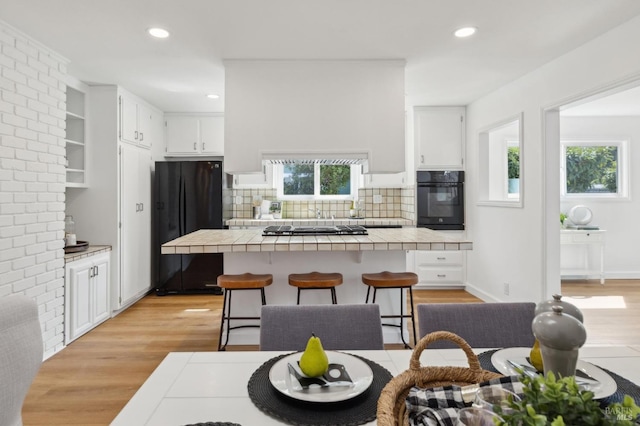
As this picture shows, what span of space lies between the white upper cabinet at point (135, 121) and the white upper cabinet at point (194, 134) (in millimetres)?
317

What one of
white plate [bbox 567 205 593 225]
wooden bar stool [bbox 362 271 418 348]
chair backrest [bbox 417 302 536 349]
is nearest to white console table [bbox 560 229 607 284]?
white plate [bbox 567 205 593 225]

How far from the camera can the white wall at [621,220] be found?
5.50 meters

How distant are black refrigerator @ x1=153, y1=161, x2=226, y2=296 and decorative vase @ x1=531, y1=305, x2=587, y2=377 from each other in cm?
434

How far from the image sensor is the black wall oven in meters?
4.85

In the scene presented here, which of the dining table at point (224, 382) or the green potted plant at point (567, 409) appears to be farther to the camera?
the dining table at point (224, 382)

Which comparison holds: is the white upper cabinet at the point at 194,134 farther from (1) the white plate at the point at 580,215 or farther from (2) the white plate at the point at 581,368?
(1) the white plate at the point at 580,215

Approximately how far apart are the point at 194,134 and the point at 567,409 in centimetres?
→ 531

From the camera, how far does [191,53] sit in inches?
122

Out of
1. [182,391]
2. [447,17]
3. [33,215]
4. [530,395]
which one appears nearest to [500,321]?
[530,395]

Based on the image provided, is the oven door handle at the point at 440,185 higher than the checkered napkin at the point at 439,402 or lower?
higher

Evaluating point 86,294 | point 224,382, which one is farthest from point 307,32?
point 86,294

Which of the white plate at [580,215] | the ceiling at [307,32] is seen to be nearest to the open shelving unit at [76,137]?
the ceiling at [307,32]

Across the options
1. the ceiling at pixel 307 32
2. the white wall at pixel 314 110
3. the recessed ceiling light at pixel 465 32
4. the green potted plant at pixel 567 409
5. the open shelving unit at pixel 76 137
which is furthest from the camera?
the open shelving unit at pixel 76 137

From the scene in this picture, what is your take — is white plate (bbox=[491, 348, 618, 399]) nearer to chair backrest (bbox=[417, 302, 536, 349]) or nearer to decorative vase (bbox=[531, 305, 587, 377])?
decorative vase (bbox=[531, 305, 587, 377])
